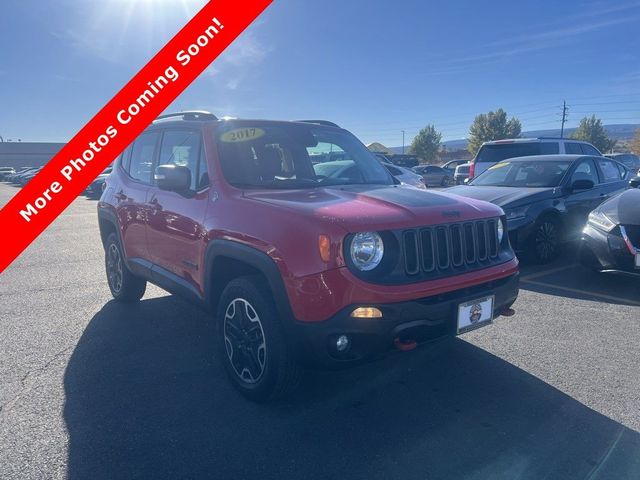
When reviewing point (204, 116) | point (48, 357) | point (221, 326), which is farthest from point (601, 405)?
point (48, 357)

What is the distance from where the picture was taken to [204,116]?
439 centimetres

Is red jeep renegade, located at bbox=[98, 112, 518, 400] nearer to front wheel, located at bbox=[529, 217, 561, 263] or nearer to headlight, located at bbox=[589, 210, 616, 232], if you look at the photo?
headlight, located at bbox=[589, 210, 616, 232]

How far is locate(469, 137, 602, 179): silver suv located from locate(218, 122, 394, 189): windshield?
303 inches

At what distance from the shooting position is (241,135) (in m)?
3.88

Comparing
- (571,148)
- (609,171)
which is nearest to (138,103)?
(609,171)

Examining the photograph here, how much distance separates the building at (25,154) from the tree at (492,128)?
71.5 meters

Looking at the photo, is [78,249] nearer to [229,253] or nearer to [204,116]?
[204,116]

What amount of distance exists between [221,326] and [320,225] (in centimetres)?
121

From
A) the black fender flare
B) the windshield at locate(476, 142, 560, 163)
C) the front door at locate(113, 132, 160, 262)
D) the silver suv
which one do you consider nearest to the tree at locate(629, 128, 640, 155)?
the silver suv

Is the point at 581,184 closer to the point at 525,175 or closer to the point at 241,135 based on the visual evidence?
the point at 525,175

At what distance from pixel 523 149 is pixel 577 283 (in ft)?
19.8

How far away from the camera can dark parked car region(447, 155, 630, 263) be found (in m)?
6.77

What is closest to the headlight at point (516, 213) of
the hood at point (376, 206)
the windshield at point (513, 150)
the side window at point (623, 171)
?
the hood at point (376, 206)

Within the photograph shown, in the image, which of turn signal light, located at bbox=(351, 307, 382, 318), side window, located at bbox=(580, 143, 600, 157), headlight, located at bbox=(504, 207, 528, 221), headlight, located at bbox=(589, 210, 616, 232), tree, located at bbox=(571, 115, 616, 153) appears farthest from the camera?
tree, located at bbox=(571, 115, 616, 153)
